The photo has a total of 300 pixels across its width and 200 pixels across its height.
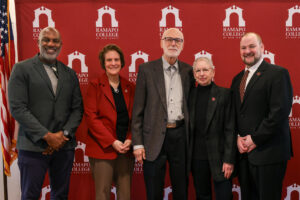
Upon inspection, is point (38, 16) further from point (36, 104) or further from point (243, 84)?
point (243, 84)

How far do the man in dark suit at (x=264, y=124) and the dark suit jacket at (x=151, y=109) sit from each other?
0.52m

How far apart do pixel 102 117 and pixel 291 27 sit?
99.0 inches

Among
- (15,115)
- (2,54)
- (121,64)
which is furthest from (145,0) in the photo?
(15,115)

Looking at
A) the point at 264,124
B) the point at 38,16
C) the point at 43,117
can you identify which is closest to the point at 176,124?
the point at 264,124

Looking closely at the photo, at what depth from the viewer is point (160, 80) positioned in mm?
2594

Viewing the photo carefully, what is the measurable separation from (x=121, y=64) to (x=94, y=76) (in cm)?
71

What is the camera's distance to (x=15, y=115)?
8.00ft

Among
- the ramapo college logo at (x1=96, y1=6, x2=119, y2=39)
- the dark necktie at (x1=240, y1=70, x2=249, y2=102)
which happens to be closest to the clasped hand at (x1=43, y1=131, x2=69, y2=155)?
the ramapo college logo at (x1=96, y1=6, x2=119, y2=39)

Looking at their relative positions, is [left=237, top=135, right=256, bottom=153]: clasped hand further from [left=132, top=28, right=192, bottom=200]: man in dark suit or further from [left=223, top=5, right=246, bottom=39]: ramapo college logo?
[left=223, top=5, right=246, bottom=39]: ramapo college logo

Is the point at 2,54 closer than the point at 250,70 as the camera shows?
No

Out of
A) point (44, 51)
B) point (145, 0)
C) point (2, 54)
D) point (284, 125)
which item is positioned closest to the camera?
point (284, 125)

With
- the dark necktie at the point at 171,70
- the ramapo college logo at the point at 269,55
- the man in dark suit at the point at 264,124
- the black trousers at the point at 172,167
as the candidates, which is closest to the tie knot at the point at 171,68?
the dark necktie at the point at 171,70

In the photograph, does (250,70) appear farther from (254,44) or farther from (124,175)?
(124,175)

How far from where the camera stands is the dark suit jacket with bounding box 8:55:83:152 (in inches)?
95.4
